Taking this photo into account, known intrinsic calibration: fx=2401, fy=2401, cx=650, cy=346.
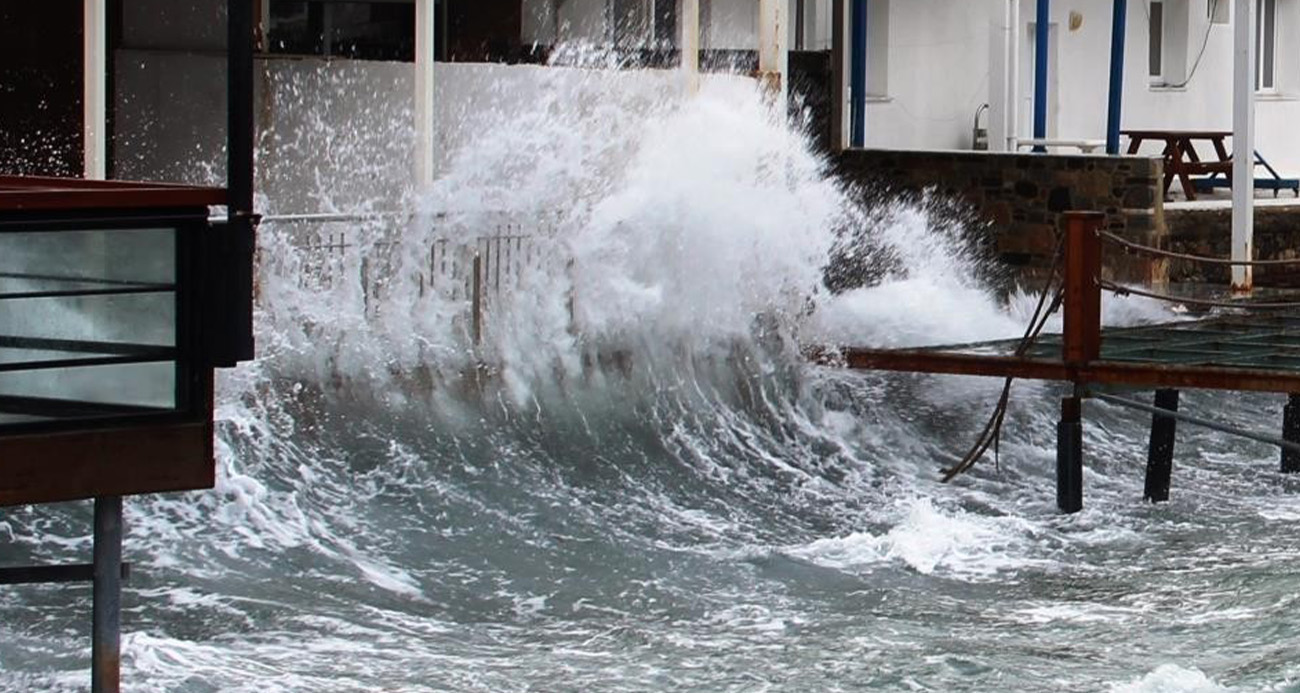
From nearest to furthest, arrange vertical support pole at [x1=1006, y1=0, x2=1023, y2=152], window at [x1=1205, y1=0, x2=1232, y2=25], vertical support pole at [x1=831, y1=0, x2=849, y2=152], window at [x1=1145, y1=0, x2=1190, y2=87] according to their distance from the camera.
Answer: vertical support pole at [x1=1006, y1=0, x2=1023, y2=152]
vertical support pole at [x1=831, y1=0, x2=849, y2=152]
window at [x1=1145, y1=0, x2=1190, y2=87]
window at [x1=1205, y1=0, x2=1232, y2=25]

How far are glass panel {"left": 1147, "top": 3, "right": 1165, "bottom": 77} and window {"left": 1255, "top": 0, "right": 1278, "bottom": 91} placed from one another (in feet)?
6.63

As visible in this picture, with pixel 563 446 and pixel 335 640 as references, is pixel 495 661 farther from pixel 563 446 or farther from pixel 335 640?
pixel 563 446

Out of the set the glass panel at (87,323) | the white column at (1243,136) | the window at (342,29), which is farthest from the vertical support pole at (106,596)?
the white column at (1243,136)

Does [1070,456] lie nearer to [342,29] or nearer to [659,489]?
[659,489]

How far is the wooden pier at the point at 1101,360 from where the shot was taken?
14416 mm

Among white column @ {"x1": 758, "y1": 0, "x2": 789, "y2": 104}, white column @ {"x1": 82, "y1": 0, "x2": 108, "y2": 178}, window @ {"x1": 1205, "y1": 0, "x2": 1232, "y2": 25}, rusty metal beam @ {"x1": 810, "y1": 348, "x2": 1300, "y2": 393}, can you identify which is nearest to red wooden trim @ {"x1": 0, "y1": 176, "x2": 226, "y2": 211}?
white column @ {"x1": 82, "y1": 0, "x2": 108, "y2": 178}

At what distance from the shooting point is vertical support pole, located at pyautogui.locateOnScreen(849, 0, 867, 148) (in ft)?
76.3

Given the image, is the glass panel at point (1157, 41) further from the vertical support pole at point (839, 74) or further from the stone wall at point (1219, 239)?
the vertical support pole at point (839, 74)

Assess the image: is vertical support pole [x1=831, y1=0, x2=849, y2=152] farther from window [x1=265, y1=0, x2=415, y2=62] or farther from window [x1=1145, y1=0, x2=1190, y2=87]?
window [x1=1145, y1=0, x2=1190, y2=87]

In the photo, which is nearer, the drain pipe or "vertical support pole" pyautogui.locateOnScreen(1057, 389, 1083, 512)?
"vertical support pole" pyautogui.locateOnScreen(1057, 389, 1083, 512)

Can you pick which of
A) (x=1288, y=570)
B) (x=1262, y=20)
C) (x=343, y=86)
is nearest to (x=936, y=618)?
(x=1288, y=570)

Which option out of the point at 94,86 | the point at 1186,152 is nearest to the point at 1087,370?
the point at 94,86

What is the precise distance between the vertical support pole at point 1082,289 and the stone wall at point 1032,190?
6.37 metres

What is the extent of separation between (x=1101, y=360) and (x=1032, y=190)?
733 cm
